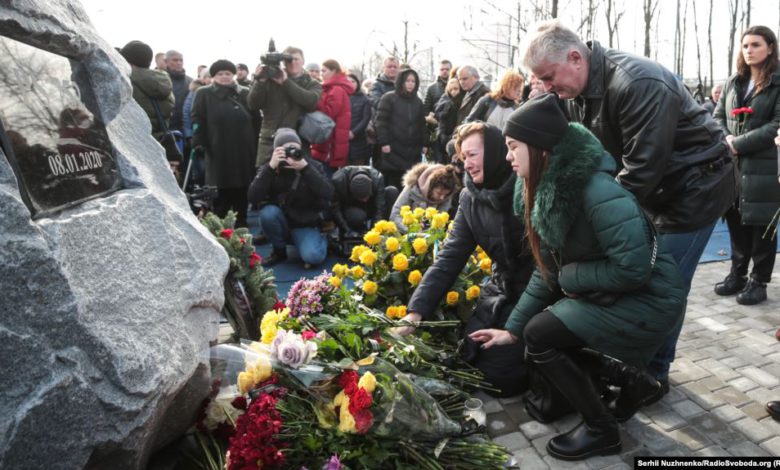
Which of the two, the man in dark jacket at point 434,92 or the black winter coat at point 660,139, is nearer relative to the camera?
the black winter coat at point 660,139

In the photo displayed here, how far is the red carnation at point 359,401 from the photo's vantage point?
196 centimetres

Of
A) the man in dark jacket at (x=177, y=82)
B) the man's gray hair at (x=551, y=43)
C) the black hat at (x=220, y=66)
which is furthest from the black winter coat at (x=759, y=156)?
the man in dark jacket at (x=177, y=82)

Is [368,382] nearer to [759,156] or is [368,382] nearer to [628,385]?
[628,385]

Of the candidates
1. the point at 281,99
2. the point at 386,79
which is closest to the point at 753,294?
the point at 281,99

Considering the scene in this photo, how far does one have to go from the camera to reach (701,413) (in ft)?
9.02

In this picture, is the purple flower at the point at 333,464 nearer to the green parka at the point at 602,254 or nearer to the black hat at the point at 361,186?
the green parka at the point at 602,254

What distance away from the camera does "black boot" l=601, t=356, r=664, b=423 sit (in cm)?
260

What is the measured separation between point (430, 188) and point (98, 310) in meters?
3.35

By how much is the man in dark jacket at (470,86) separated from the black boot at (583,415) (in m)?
4.30

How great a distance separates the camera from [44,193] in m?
1.66

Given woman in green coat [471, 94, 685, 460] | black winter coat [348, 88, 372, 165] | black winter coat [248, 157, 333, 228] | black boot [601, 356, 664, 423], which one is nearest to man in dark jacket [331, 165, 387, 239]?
black winter coat [248, 157, 333, 228]

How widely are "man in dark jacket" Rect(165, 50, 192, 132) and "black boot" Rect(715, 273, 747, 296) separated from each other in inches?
255

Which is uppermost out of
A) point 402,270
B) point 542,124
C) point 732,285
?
point 542,124

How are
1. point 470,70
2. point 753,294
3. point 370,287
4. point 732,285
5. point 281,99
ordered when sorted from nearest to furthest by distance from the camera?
point 370,287 < point 753,294 < point 732,285 < point 281,99 < point 470,70
